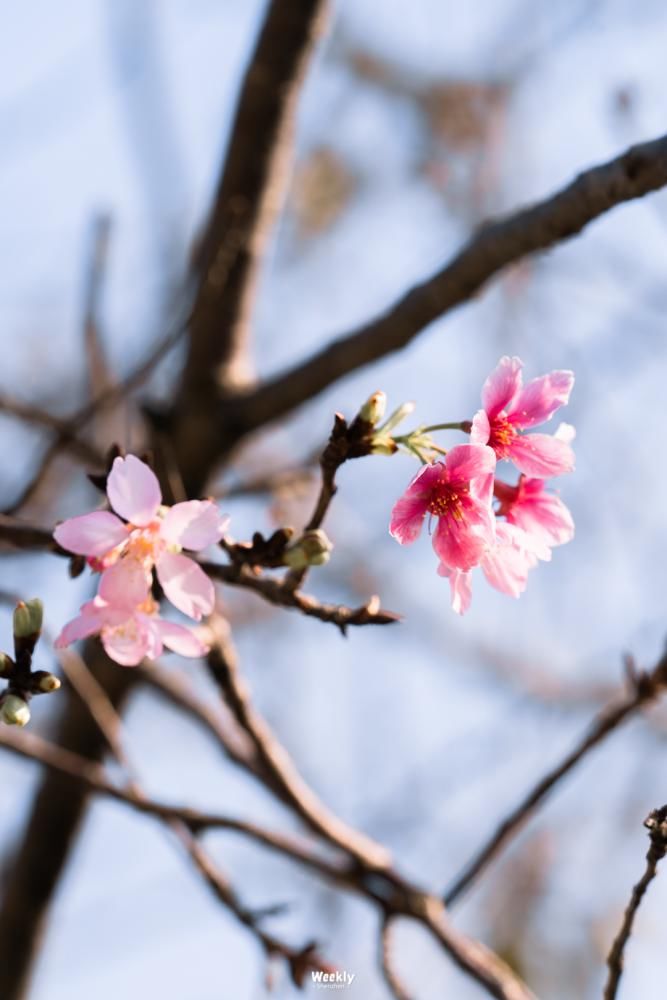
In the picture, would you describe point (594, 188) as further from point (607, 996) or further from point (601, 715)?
Result: point (607, 996)

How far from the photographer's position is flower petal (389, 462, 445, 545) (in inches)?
43.6

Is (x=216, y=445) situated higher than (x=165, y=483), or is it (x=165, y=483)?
(x=216, y=445)

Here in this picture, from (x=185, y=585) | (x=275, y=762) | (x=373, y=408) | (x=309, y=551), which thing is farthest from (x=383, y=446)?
(x=275, y=762)

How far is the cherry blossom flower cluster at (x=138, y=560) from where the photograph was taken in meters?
1.08

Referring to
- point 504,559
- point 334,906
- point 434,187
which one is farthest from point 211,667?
point 434,187

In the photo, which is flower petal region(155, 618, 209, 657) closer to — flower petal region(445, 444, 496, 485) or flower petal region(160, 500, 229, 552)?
flower petal region(160, 500, 229, 552)

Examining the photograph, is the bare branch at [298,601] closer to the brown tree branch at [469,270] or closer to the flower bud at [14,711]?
the flower bud at [14,711]

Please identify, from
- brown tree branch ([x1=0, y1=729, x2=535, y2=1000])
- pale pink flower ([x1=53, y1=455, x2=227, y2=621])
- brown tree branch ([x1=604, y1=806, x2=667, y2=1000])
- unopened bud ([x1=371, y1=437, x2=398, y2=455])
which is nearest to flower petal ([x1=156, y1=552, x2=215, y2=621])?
pale pink flower ([x1=53, y1=455, x2=227, y2=621])

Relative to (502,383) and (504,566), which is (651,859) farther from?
(502,383)

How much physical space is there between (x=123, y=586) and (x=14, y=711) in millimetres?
167

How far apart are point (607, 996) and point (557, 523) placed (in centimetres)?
50

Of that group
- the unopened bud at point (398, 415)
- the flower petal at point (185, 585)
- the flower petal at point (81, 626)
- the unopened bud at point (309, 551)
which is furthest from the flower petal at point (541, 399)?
the flower petal at point (81, 626)

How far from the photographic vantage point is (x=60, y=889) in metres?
2.68

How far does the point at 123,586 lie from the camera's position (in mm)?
1096
